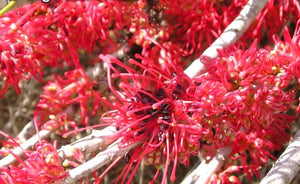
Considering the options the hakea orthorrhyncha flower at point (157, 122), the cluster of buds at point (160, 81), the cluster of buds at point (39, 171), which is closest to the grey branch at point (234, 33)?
the cluster of buds at point (160, 81)

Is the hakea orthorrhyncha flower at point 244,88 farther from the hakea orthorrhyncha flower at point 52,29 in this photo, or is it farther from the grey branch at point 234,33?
the hakea orthorrhyncha flower at point 52,29

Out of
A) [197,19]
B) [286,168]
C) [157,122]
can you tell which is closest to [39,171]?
[157,122]

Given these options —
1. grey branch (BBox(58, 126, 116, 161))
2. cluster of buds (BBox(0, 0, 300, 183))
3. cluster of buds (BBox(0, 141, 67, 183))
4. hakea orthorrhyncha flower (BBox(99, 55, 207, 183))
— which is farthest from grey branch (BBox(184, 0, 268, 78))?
cluster of buds (BBox(0, 141, 67, 183))

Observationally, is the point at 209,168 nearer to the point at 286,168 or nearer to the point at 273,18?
the point at 286,168

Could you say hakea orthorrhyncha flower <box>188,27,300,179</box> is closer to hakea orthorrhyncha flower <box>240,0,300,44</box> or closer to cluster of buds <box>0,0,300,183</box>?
cluster of buds <box>0,0,300,183</box>

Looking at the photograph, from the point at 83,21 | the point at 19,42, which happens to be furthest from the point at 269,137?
the point at 19,42
